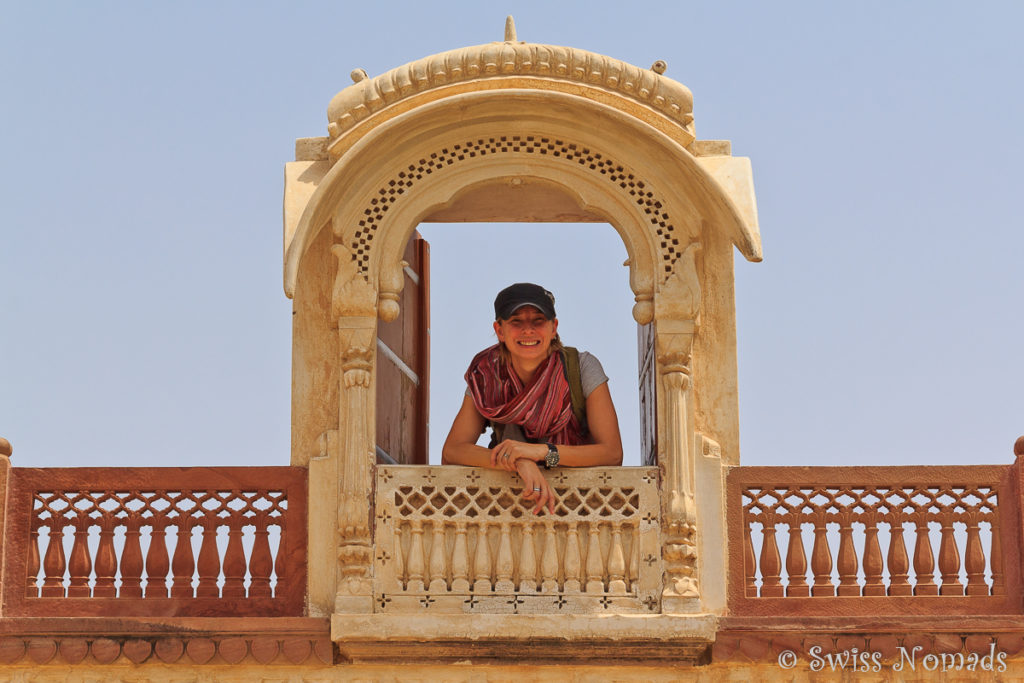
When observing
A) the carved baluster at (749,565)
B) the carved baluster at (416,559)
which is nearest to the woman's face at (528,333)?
the carved baluster at (416,559)

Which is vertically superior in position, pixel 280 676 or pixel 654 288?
pixel 654 288

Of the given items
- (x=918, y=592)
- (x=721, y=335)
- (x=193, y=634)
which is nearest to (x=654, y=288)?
(x=721, y=335)

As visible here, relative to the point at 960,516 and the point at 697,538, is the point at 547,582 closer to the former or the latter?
the point at 697,538

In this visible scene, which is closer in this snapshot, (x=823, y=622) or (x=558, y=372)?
(x=823, y=622)

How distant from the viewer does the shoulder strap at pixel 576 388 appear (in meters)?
12.8

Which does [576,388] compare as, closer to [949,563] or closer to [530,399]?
[530,399]

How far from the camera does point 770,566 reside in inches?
484

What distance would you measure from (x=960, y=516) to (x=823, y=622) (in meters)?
0.96

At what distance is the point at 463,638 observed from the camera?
39.3 feet

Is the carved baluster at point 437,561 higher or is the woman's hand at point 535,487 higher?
the woman's hand at point 535,487

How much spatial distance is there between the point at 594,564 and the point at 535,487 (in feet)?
1.65

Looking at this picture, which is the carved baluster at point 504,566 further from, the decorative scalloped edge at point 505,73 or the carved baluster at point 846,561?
the decorative scalloped edge at point 505,73

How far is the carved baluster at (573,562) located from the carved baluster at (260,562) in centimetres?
157

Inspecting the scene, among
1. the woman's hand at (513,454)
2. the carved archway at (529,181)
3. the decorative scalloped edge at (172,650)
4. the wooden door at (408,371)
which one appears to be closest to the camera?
the decorative scalloped edge at (172,650)
